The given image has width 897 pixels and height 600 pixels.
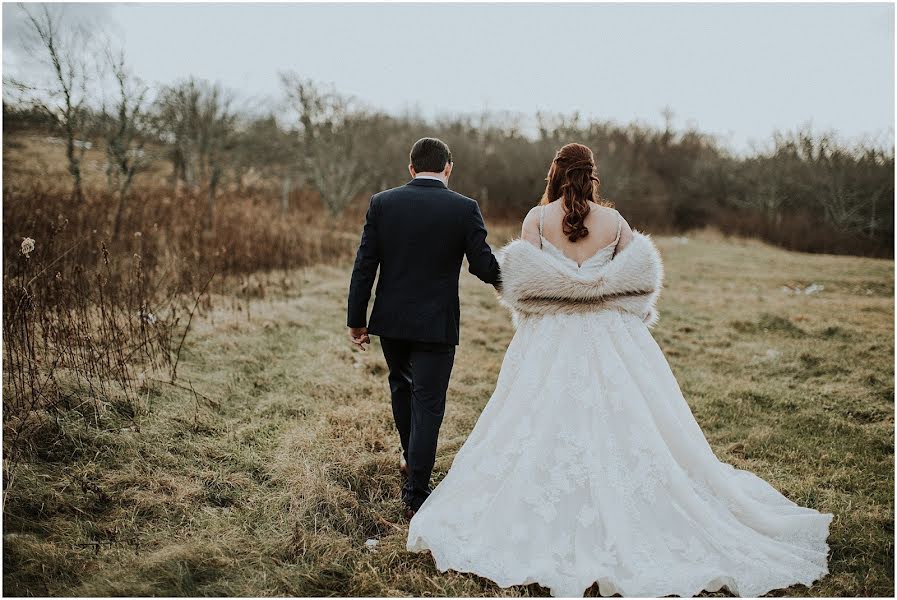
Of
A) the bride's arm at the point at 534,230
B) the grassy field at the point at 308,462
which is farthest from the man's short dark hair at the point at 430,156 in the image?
the grassy field at the point at 308,462

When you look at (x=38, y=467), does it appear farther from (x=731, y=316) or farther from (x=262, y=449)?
(x=731, y=316)

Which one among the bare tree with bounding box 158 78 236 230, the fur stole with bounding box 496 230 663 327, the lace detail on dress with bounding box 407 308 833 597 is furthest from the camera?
the bare tree with bounding box 158 78 236 230

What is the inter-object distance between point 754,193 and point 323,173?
25.4 meters

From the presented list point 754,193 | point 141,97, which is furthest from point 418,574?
point 754,193

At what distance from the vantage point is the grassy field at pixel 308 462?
9.39 ft

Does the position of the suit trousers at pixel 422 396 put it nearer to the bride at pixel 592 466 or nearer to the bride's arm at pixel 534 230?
the bride at pixel 592 466

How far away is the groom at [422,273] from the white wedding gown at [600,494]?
1.02ft

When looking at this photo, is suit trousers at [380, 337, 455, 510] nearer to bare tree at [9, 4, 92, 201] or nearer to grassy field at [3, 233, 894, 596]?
grassy field at [3, 233, 894, 596]

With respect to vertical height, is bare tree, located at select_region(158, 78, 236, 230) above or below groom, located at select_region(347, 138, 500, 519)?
above

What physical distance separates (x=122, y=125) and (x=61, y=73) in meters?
1.38

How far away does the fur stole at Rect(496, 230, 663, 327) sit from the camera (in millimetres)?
3236

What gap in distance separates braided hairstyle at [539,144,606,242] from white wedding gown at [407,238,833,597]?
0.17m

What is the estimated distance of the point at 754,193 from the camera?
111ft

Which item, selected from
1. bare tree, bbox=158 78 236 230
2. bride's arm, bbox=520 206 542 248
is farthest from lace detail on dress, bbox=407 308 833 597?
bare tree, bbox=158 78 236 230
